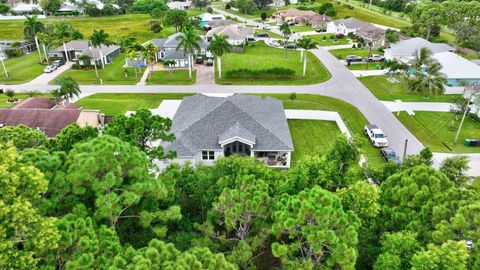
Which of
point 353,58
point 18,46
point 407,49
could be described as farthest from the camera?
point 18,46

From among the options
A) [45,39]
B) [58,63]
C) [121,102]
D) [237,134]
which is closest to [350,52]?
[121,102]

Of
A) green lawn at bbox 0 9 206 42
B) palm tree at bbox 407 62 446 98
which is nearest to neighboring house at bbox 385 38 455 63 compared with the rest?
palm tree at bbox 407 62 446 98

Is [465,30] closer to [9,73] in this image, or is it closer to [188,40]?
[188,40]

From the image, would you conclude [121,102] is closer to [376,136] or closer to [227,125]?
[227,125]

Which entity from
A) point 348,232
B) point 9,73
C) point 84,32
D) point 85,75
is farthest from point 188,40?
point 84,32

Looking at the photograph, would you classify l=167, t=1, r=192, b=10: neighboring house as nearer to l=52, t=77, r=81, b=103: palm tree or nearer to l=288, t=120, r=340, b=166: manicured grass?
l=52, t=77, r=81, b=103: palm tree

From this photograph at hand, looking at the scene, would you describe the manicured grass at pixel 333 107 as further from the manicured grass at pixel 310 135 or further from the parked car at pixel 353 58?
the parked car at pixel 353 58
